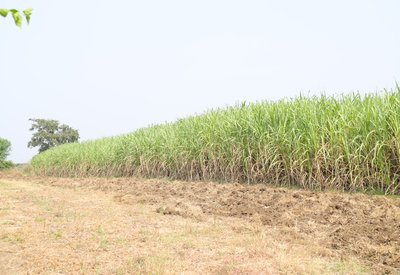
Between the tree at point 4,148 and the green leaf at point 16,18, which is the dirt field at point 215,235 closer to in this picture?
the green leaf at point 16,18

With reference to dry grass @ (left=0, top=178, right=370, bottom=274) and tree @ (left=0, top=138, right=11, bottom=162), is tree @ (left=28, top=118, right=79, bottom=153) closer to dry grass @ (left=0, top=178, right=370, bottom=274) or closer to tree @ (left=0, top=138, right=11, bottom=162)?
tree @ (left=0, top=138, right=11, bottom=162)

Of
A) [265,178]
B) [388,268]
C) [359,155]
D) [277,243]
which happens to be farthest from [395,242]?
[265,178]

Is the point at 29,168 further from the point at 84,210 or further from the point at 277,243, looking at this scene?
the point at 277,243

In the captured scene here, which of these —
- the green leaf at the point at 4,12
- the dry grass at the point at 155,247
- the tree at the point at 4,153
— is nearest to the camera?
the green leaf at the point at 4,12

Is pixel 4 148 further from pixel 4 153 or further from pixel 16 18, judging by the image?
pixel 16 18

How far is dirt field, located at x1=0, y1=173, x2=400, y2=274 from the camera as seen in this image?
294 centimetres

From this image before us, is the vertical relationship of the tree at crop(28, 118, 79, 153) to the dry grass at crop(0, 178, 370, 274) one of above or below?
above

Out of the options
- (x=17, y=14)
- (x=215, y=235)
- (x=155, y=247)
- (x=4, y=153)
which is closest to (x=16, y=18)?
(x=17, y=14)

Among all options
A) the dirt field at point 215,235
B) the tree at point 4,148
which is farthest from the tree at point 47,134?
the dirt field at point 215,235

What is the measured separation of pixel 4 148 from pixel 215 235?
91.5ft

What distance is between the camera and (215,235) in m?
3.82

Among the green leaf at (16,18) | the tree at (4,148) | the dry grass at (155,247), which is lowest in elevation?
the dry grass at (155,247)

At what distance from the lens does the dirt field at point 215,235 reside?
9.64ft

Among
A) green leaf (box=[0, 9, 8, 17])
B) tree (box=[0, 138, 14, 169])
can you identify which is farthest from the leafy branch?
tree (box=[0, 138, 14, 169])
